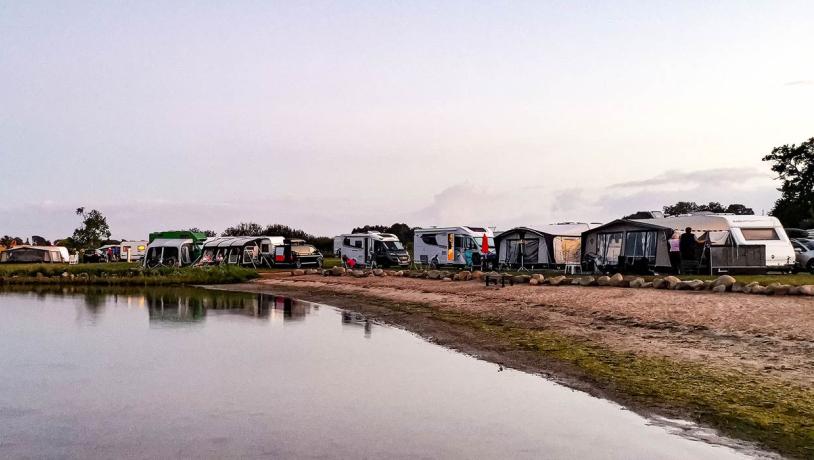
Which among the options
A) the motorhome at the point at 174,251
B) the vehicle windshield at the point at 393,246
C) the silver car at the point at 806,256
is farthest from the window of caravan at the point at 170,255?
the silver car at the point at 806,256

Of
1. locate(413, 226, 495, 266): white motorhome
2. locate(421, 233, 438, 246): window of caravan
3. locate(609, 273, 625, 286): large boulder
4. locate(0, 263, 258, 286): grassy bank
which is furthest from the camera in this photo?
locate(0, 263, 258, 286): grassy bank

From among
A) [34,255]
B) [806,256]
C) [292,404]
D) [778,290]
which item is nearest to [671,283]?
[778,290]

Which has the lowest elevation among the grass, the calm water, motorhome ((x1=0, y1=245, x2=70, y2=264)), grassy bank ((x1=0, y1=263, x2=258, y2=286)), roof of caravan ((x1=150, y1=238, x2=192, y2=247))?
the calm water

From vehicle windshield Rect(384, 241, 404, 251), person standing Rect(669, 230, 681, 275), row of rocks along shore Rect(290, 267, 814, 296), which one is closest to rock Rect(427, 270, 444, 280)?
row of rocks along shore Rect(290, 267, 814, 296)

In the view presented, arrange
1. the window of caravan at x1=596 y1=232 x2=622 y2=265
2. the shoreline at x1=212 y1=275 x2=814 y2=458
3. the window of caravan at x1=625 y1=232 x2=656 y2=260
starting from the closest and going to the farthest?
the shoreline at x1=212 y1=275 x2=814 y2=458
the window of caravan at x1=625 y1=232 x2=656 y2=260
the window of caravan at x1=596 y1=232 x2=622 y2=265

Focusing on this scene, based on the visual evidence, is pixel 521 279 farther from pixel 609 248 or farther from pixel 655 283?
pixel 655 283

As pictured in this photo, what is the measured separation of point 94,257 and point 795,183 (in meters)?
67.9

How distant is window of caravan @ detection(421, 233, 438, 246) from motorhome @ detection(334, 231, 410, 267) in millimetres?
2978

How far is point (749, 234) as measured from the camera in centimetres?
3084

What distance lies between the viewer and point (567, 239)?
131 feet

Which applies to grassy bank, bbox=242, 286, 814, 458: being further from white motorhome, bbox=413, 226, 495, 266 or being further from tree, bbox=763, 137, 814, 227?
tree, bbox=763, 137, 814, 227

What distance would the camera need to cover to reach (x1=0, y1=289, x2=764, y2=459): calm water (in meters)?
9.66

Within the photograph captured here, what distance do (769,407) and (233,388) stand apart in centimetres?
924

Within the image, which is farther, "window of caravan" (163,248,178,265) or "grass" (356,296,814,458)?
"window of caravan" (163,248,178,265)
